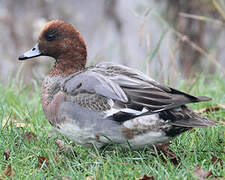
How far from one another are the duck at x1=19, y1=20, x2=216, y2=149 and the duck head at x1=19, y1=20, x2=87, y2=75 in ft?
0.98

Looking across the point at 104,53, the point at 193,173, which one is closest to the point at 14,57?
the point at 104,53

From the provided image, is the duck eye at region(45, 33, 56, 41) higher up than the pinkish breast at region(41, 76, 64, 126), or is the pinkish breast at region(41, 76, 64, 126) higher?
the duck eye at region(45, 33, 56, 41)

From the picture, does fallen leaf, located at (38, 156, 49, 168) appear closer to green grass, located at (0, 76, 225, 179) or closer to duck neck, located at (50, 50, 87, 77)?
green grass, located at (0, 76, 225, 179)

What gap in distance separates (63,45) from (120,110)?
96 centimetres

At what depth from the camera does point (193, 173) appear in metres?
2.92

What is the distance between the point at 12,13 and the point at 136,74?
16.6 feet

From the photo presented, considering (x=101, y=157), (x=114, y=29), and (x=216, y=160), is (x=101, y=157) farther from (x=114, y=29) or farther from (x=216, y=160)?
(x=114, y=29)

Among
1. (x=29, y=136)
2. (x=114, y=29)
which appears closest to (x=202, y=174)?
(x=29, y=136)

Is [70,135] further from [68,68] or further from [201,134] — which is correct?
[201,134]

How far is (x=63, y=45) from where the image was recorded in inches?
155

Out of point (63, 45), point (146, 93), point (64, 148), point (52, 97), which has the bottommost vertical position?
point (64, 148)

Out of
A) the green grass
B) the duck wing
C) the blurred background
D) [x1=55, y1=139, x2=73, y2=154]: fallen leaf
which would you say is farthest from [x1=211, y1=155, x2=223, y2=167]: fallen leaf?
the blurred background

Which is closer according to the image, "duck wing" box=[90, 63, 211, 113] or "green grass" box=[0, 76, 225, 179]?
"green grass" box=[0, 76, 225, 179]

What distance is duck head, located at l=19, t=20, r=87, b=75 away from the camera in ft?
13.0
